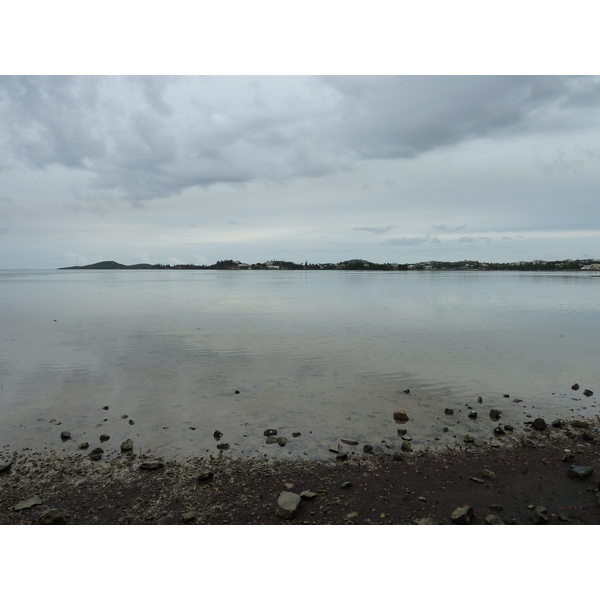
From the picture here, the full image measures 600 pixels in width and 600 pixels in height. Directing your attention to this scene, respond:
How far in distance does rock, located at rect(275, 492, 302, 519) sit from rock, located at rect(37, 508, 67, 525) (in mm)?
3325

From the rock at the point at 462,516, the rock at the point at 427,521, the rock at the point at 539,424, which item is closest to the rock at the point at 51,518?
the rock at the point at 427,521

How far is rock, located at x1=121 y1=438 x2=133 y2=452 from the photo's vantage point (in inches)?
318

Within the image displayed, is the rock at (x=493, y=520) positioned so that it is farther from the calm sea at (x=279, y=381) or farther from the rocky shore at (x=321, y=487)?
the calm sea at (x=279, y=381)

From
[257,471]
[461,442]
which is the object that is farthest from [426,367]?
[257,471]

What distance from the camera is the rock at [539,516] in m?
5.77

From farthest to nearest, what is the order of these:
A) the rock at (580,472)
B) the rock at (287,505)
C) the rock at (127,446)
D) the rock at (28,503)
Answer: the rock at (127,446) → the rock at (580,472) → the rock at (28,503) → the rock at (287,505)

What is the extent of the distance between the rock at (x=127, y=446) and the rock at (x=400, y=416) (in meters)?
6.28

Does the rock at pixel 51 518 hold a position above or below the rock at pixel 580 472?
below

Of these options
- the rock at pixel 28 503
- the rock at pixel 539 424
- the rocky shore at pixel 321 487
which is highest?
the rock at pixel 539 424

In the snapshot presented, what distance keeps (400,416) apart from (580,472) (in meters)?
3.80

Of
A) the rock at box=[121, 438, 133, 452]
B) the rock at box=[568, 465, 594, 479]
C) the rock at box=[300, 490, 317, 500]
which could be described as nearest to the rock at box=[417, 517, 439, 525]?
the rock at box=[300, 490, 317, 500]

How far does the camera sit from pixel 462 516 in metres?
5.71

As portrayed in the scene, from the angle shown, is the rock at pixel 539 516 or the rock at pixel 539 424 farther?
the rock at pixel 539 424

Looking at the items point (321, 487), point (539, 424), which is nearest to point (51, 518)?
point (321, 487)
